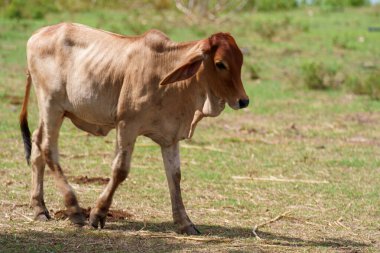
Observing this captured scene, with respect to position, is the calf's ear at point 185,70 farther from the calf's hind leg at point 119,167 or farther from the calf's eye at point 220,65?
the calf's hind leg at point 119,167

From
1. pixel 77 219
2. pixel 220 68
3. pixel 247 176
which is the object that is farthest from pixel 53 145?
pixel 247 176

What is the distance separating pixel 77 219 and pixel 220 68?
1.70m

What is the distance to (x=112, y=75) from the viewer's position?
7582 millimetres

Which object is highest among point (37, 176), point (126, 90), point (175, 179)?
point (126, 90)

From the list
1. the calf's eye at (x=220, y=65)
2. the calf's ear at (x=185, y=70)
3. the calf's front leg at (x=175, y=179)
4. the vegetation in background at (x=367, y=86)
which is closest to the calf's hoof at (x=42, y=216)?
the calf's front leg at (x=175, y=179)

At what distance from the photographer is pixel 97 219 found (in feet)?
24.6

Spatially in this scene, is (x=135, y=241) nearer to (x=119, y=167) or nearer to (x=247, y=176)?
(x=119, y=167)

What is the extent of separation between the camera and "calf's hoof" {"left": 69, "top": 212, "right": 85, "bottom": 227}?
24.9 ft

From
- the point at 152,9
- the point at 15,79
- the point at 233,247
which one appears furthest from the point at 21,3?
the point at 233,247

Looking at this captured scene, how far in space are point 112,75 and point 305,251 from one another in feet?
6.84

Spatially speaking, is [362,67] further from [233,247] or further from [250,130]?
[233,247]

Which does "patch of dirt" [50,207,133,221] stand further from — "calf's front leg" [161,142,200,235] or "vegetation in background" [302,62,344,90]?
"vegetation in background" [302,62,344,90]

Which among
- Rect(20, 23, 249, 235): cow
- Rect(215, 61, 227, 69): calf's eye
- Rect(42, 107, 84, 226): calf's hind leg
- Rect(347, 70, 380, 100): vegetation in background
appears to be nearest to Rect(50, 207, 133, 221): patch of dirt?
Rect(20, 23, 249, 235): cow

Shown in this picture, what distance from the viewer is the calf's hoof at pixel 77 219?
7592 mm
